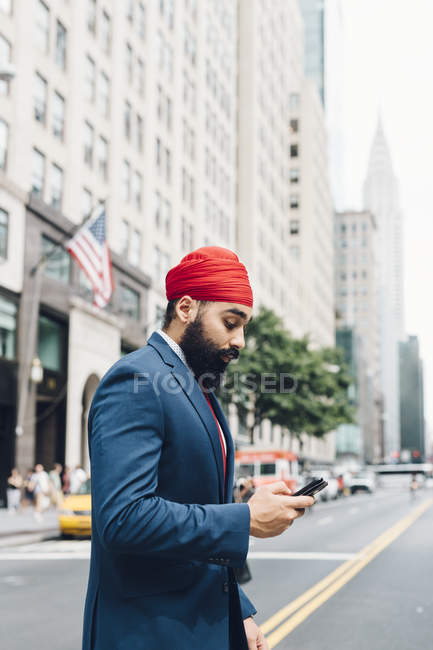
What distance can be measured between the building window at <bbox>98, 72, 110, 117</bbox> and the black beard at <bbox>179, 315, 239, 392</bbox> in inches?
1492

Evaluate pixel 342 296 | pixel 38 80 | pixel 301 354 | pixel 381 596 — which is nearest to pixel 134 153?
pixel 38 80

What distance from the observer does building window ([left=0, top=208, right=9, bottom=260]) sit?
29.4 meters

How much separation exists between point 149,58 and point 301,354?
17857mm

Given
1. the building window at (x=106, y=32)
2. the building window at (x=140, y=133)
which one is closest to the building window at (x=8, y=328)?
the building window at (x=106, y=32)

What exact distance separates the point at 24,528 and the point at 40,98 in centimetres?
1794

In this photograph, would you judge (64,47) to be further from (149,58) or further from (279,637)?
(279,637)

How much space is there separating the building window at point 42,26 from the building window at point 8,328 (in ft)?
35.1

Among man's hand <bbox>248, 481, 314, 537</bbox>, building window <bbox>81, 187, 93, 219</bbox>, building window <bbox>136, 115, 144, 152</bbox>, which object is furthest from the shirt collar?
building window <bbox>136, 115, 144, 152</bbox>

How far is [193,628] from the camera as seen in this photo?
234 cm

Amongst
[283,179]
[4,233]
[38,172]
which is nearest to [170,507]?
[4,233]

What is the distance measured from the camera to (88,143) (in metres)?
37.4

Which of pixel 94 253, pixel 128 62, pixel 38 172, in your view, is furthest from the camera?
pixel 128 62

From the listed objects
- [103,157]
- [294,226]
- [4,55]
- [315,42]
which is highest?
[315,42]

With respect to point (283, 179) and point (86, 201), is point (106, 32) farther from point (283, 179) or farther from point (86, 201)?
point (283, 179)
